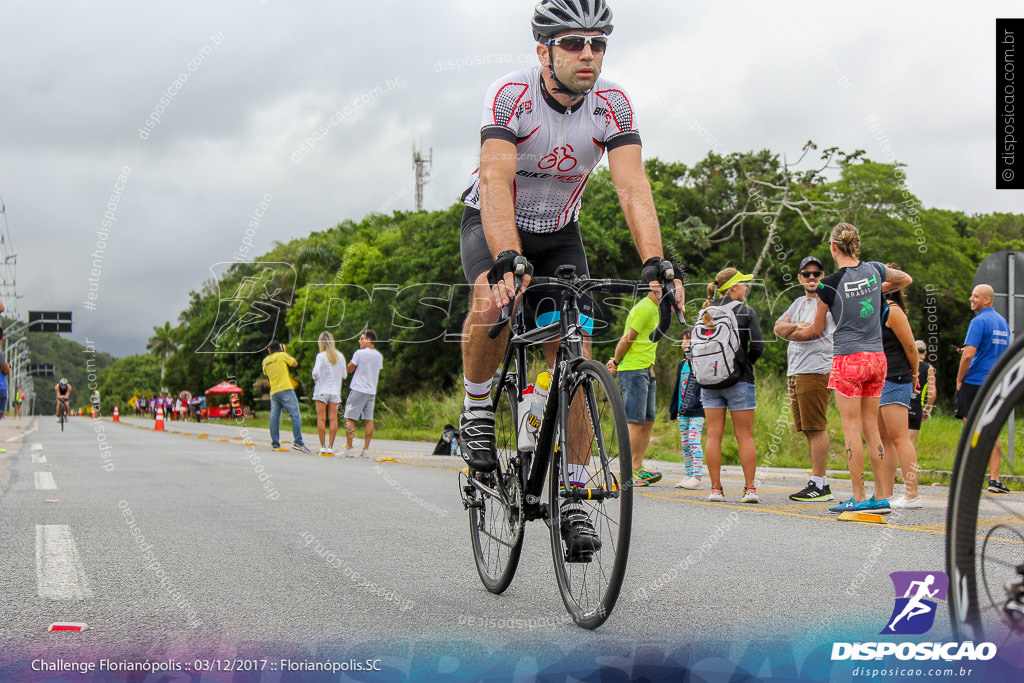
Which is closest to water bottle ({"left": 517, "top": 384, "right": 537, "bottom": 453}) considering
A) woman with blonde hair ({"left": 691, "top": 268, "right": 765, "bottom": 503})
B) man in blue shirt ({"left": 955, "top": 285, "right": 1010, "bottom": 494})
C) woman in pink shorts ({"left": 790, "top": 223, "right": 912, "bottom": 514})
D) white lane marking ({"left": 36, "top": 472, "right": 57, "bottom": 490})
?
woman in pink shorts ({"left": 790, "top": 223, "right": 912, "bottom": 514})

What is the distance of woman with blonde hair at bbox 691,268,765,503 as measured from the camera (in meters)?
8.24

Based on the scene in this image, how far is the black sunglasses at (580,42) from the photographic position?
12.1ft

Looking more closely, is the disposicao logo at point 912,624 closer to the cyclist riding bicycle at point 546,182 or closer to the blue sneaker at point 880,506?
the cyclist riding bicycle at point 546,182

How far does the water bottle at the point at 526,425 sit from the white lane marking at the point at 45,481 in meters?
6.44

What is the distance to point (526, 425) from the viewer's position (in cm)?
381

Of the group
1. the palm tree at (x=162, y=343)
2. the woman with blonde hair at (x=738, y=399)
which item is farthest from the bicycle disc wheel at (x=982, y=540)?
the palm tree at (x=162, y=343)

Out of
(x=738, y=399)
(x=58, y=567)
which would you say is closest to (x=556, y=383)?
(x=58, y=567)

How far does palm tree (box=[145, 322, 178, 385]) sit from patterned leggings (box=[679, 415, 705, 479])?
132643mm

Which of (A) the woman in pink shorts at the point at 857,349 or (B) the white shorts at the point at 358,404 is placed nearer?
(A) the woman in pink shorts at the point at 857,349

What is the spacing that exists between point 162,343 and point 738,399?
5615 inches

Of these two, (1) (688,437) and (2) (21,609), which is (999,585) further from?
(1) (688,437)

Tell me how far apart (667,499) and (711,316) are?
1.69 metres

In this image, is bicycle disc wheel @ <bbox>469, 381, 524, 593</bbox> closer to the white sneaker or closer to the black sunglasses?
the black sunglasses

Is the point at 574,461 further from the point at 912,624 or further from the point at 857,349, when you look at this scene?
the point at 857,349
